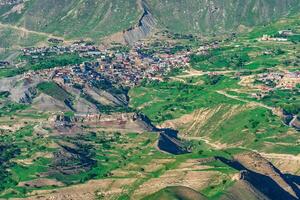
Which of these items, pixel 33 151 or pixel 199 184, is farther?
pixel 33 151

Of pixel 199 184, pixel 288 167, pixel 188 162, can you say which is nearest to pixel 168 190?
pixel 199 184

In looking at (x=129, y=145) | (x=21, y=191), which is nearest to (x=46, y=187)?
(x=21, y=191)

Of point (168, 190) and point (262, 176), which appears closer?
point (168, 190)

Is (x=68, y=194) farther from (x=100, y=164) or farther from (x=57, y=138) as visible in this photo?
(x=57, y=138)

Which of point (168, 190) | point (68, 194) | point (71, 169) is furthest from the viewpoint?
point (71, 169)

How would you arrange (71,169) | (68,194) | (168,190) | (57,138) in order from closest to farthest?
(168,190) → (68,194) → (71,169) → (57,138)

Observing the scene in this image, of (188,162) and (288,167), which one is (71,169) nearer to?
(188,162)

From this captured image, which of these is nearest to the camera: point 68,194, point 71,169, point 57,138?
point 68,194

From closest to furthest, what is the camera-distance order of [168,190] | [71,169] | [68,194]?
[168,190] → [68,194] → [71,169]

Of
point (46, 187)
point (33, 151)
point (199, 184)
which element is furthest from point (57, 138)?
point (199, 184)
